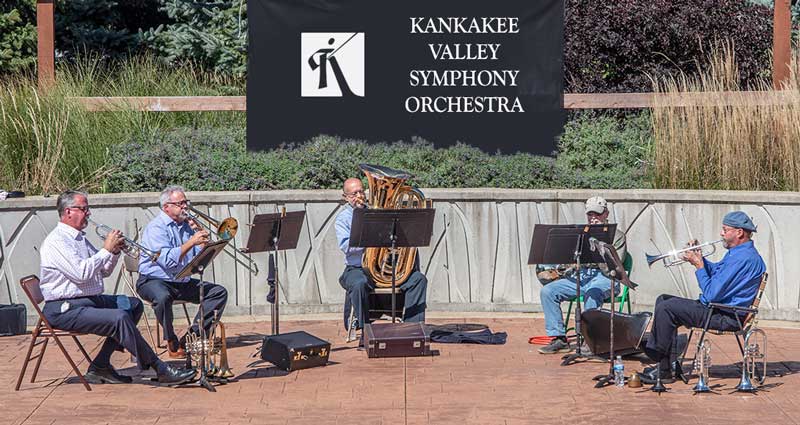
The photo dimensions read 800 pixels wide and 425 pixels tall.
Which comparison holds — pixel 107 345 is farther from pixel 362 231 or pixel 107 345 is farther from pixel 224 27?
pixel 224 27

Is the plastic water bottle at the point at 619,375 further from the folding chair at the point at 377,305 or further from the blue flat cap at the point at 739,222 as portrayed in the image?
the folding chair at the point at 377,305

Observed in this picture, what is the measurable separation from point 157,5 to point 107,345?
42.3ft

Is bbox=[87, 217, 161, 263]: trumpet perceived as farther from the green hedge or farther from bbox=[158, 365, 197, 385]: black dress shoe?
the green hedge

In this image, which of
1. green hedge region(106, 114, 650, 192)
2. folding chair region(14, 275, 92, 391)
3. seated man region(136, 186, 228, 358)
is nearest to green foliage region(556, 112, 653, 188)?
green hedge region(106, 114, 650, 192)

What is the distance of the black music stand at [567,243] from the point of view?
35.9ft

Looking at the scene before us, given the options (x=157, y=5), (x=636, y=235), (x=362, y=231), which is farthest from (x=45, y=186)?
(x=157, y=5)

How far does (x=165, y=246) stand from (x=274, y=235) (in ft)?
3.06

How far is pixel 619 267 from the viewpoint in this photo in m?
10.2

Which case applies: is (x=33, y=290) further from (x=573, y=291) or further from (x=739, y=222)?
(x=739, y=222)

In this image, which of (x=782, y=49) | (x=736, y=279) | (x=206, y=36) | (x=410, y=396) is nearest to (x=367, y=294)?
(x=410, y=396)

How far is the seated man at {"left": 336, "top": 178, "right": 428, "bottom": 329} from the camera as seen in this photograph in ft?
39.3

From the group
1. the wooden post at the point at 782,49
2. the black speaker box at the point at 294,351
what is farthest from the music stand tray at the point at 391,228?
the wooden post at the point at 782,49

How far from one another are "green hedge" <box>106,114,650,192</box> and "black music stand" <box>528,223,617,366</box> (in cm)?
373

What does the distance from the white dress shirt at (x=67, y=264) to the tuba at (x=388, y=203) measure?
248 centimetres
